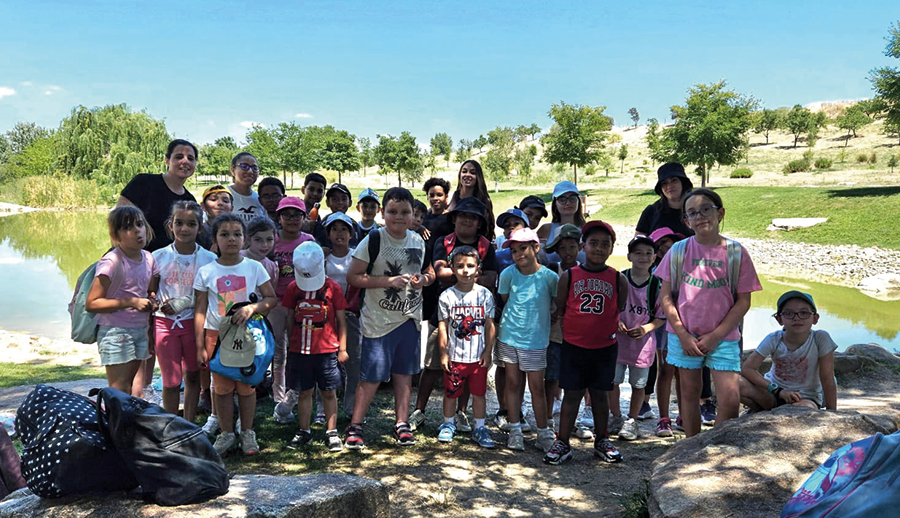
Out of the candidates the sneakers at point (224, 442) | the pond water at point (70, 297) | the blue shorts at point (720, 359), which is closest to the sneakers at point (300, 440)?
the sneakers at point (224, 442)

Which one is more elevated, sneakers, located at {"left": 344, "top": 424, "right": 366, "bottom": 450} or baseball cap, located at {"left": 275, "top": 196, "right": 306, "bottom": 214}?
baseball cap, located at {"left": 275, "top": 196, "right": 306, "bottom": 214}

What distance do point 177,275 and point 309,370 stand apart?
113 centimetres

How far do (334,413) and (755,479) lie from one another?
8.88ft

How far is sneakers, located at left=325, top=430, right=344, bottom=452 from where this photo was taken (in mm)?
4055

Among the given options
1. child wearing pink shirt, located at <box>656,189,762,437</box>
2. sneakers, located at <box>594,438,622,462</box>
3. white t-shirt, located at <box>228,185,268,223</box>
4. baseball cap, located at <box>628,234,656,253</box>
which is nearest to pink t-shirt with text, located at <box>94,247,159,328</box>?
white t-shirt, located at <box>228,185,268,223</box>

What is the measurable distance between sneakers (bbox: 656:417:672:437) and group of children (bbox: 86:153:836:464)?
0.05 ft

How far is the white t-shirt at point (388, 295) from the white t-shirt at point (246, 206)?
1430mm

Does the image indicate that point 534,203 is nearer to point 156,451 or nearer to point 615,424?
point 615,424

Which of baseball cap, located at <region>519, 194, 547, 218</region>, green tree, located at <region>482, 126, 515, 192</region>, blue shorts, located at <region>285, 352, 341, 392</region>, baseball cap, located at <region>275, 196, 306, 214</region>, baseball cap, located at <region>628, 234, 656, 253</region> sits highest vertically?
green tree, located at <region>482, 126, 515, 192</region>

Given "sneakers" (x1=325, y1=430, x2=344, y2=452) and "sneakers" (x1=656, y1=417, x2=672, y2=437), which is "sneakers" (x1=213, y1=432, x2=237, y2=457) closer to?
"sneakers" (x1=325, y1=430, x2=344, y2=452)

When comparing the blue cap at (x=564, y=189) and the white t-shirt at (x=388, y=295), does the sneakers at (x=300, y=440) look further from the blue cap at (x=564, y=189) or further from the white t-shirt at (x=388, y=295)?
the blue cap at (x=564, y=189)

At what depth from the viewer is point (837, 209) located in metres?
20.9

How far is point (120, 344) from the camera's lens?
383 centimetres

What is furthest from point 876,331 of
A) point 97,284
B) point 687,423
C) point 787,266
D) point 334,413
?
point 97,284
